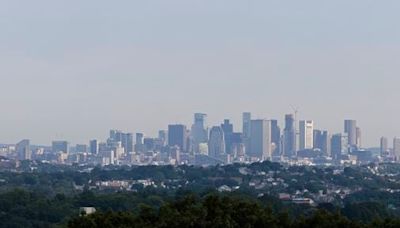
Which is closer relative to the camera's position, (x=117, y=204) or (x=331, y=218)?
(x=331, y=218)

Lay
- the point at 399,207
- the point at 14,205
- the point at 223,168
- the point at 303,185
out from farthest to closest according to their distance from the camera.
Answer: the point at 223,168 < the point at 303,185 < the point at 399,207 < the point at 14,205

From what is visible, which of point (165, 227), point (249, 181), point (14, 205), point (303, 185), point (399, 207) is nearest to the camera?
point (165, 227)

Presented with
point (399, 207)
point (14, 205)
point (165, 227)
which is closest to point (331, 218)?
point (165, 227)

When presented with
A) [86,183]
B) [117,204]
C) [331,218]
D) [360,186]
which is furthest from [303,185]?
Answer: [331,218]

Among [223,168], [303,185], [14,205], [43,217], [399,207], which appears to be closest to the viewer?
[43,217]

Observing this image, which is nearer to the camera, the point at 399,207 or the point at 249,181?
the point at 399,207

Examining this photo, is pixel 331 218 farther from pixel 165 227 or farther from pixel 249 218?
pixel 165 227

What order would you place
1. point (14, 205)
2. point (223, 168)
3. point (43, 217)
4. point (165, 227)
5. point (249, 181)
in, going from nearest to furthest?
point (165, 227) → point (43, 217) → point (14, 205) → point (249, 181) → point (223, 168)

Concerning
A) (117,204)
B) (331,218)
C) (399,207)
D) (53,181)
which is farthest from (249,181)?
(331,218)

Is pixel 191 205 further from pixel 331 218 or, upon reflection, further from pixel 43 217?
pixel 43 217
